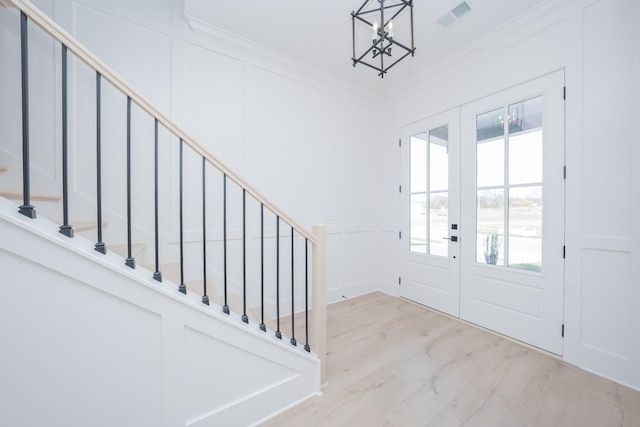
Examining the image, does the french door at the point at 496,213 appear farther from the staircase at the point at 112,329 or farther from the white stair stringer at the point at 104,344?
the white stair stringer at the point at 104,344

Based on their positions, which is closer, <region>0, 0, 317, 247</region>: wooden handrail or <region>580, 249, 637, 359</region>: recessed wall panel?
<region>0, 0, 317, 247</region>: wooden handrail

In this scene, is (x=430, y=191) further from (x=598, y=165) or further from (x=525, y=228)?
(x=598, y=165)

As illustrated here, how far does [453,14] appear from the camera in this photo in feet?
7.39

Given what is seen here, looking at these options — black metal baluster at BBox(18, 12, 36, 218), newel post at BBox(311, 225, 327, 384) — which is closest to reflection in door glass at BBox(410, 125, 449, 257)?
newel post at BBox(311, 225, 327, 384)

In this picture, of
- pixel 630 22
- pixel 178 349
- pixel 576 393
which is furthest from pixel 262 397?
A: pixel 630 22

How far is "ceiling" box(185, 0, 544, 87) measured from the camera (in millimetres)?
2168

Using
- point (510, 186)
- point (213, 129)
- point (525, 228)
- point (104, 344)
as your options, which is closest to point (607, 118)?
point (510, 186)

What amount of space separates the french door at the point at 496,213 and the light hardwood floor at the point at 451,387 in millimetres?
354

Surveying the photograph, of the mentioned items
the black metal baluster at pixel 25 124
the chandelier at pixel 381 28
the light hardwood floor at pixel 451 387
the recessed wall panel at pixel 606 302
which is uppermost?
the chandelier at pixel 381 28

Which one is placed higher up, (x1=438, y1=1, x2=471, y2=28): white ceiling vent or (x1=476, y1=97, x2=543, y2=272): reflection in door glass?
(x1=438, y1=1, x2=471, y2=28): white ceiling vent

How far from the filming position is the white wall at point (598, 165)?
1741 mm

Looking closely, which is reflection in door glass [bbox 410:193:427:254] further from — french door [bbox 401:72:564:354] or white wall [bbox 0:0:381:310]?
white wall [bbox 0:0:381:310]

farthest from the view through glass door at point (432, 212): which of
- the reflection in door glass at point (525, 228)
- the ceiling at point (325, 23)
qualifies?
the ceiling at point (325, 23)

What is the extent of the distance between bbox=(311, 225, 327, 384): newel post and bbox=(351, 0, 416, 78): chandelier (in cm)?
127
